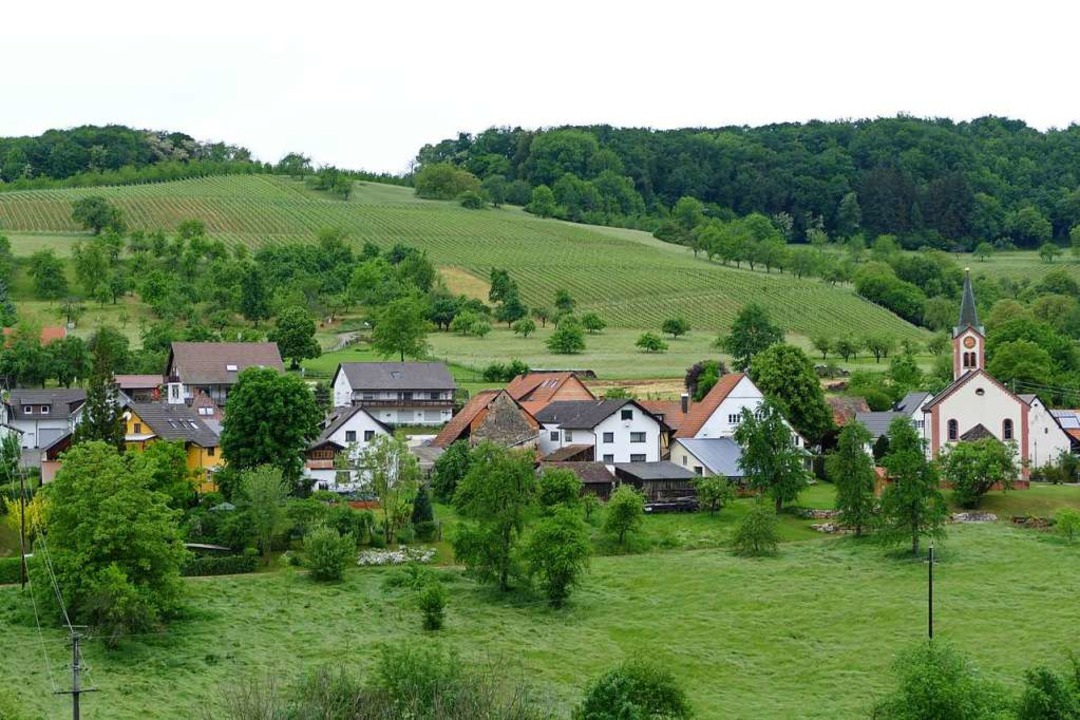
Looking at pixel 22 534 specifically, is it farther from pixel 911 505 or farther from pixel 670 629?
pixel 911 505

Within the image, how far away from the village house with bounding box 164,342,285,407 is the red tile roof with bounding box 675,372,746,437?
925 inches

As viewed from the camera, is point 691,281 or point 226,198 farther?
point 226,198

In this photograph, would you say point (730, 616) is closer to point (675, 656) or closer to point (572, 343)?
point (675, 656)

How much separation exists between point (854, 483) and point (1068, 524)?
7634 mm

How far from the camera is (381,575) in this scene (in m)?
51.1

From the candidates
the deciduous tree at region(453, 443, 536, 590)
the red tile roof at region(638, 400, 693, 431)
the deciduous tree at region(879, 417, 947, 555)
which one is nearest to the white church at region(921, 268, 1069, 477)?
the red tile roof at region(638, 400, 693, 431)

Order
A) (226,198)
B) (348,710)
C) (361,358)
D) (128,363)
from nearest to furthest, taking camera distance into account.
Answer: (348,710) → (128,363) → (361,358) → (226,198)

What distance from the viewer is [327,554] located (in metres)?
49.9

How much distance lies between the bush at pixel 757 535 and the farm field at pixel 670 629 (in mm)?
665

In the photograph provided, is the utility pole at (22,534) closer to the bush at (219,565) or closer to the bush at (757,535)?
the bush at (219,565)

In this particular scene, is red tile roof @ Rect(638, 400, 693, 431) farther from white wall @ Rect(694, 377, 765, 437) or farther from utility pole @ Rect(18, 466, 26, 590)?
utility pole @ Rect(18, 466, 26, 590)

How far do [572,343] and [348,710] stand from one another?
72.4 metres

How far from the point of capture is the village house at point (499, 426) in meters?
68.5

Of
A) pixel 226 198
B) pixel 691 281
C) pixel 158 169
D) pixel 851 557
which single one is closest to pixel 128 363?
pixel 851 557
